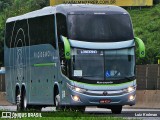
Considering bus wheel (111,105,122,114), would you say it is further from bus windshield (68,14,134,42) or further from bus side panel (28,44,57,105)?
bus windshield (68,14,134,42)

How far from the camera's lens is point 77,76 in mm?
27641

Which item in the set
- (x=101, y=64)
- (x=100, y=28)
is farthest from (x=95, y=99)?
(x=100, y=28)

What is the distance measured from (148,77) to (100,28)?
9.84m

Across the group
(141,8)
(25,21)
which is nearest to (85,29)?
(25,21)

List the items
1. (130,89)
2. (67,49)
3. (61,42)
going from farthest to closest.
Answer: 1. (130,89)
2. (61,42)
3. (67,49)

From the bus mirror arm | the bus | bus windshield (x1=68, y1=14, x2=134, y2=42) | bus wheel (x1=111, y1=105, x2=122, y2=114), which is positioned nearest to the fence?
bus wheel (x1=111, y1=105, x2=122, y2=114)

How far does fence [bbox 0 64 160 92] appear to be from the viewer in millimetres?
36938

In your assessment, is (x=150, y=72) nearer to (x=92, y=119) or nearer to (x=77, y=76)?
(x=77, y=76)

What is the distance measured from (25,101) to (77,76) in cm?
684

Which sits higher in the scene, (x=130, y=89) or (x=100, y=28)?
(x=100, y=28)

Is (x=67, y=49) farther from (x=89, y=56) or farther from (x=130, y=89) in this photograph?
(x=130, y=89)

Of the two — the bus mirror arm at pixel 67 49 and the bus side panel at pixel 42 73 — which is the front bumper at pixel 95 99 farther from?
the bus side panel at pixel 42 73

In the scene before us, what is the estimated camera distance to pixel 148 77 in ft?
123

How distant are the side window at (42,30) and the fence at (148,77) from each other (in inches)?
287
